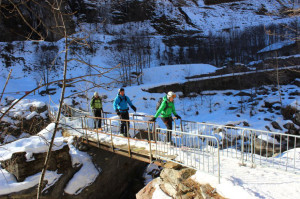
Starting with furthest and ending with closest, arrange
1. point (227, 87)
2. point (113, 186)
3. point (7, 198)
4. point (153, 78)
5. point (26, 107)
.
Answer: point (153, 78)
point (227, 87)
point (26, 107)
point (113, 186)
point (7, 198)

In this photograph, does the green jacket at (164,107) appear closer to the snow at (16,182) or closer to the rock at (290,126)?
the snow at (16,182)

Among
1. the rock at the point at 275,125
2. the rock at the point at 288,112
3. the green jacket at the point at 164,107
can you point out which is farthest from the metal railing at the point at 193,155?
the rock at the point at 288,112

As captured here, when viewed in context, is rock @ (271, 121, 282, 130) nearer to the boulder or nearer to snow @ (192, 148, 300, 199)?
Result: snow @ (192, 148, 300, 199)

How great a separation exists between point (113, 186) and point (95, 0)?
46859 mm

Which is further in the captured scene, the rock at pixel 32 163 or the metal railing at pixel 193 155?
the rock at pixel 32 163

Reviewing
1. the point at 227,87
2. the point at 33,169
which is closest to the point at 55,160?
the point at 33,169

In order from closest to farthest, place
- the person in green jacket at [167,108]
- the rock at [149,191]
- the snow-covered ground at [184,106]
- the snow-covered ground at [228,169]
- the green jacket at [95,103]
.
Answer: the snow-covered ground at [228,169] < the snow-covered ground at [184,106] < the rock at [149,191] < the person in green jacket at [167,108] < the green jacket at [95,103]

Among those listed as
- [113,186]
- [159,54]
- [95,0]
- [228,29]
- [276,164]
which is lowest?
[113,186]

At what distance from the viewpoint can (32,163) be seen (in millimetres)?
6410

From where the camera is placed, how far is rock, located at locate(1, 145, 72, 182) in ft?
20.1

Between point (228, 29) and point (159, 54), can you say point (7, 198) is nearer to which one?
point (159, 54)

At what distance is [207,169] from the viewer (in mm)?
4391

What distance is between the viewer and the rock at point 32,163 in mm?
6139

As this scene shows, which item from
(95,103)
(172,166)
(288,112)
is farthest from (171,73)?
(172,166)
